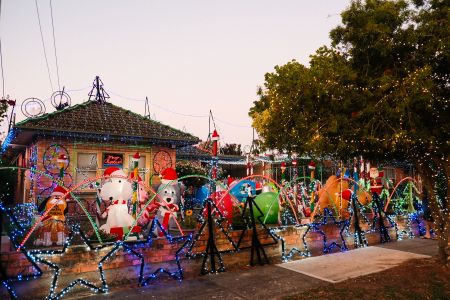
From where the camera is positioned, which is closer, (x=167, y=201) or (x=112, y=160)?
(x=167, y=201)

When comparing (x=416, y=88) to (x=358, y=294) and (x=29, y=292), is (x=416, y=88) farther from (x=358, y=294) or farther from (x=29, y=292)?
(x=29, y=292)

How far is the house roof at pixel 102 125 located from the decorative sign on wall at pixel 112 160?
922 millimetres

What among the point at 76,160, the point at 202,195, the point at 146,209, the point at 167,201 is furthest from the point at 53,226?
the point at 202,195

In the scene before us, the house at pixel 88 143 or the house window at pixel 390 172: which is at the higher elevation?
the house at pixel 88 143

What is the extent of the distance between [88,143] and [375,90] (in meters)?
11.8

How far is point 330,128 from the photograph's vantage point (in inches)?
224

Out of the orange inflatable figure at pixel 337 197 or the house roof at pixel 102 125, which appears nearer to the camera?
the orange inflatable figure at pixel 337 197

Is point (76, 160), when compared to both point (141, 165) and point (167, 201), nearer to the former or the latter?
point (141, 165)

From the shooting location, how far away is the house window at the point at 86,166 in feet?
45.4

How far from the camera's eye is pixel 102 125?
14203 mm

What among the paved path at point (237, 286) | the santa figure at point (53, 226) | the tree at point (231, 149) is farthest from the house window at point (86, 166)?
→ the tree at point (231, 149)

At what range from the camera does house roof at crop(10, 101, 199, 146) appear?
500 inches

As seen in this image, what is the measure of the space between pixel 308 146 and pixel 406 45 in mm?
2399

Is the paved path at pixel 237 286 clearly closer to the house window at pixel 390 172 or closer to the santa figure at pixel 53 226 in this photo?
the santa figure at pixel 53 226
